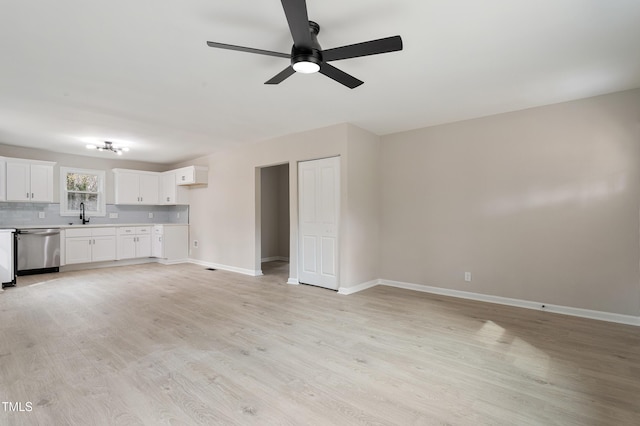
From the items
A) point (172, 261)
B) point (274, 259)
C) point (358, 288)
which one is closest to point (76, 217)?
point (172, 261)

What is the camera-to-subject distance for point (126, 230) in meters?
6.94

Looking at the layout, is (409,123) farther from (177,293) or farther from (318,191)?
(177,293)

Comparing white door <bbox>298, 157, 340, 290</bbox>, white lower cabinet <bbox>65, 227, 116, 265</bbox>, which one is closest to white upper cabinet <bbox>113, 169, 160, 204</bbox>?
white lower cabinet <bbox>65, 227, 116, 265</bbox>

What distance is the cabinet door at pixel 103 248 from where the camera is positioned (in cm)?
647

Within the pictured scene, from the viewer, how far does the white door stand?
4.63 metres

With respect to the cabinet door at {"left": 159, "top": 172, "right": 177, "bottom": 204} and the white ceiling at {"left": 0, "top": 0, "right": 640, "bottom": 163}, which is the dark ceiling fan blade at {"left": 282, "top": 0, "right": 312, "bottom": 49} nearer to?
the white ceiling at {"left": 0, "top": 0, "right": 640, "bottom": 163}

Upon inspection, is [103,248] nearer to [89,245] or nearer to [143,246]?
[89,245]

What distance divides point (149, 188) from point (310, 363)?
22.7 ft

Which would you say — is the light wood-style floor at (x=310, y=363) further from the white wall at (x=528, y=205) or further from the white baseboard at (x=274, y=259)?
the white baseboard at (x=274, y=259)

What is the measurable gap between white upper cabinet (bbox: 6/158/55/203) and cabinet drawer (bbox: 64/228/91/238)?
2.60 ft

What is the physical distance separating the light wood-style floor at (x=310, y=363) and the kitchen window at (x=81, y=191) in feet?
10.8

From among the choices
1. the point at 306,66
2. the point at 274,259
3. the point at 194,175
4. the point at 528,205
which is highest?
the point at 306,66

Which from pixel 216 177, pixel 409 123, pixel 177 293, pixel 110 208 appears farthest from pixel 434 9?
pixel 110 208

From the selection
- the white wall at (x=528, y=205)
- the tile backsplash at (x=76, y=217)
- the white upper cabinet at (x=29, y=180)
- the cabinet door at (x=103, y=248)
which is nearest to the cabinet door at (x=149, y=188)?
the tile backsplash at (x=76, y=217)
